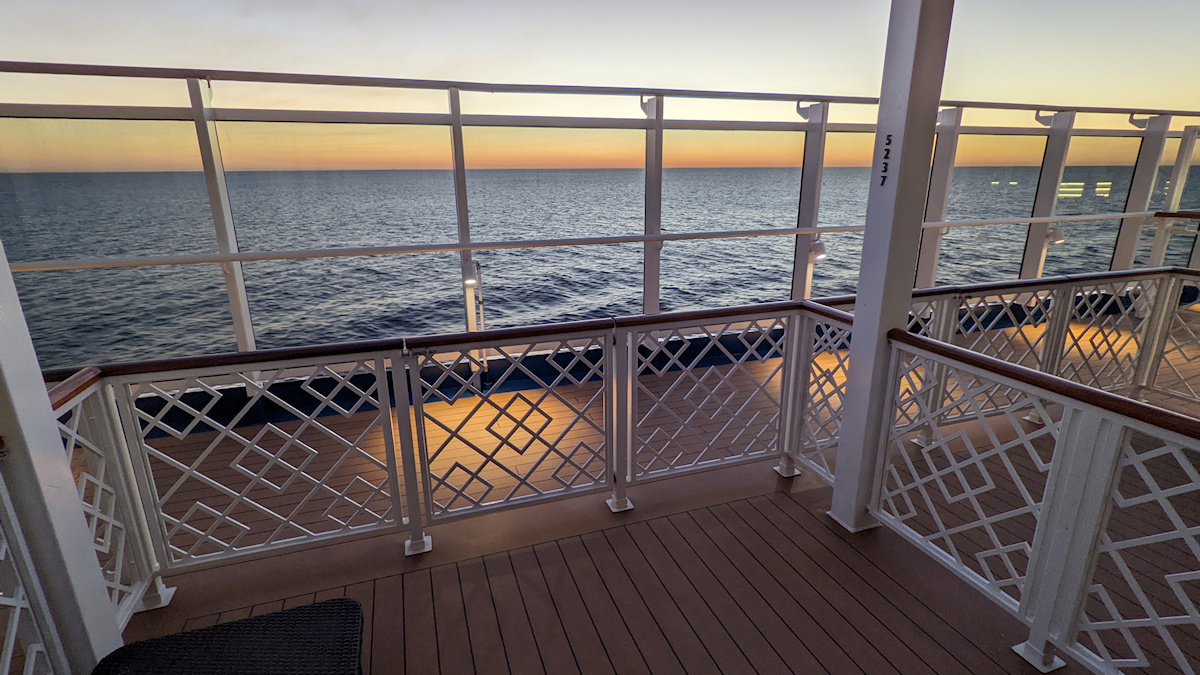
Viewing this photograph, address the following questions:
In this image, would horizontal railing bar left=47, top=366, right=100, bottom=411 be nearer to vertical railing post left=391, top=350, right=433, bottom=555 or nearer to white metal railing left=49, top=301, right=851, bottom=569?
white metal railing left=49, top=301, right=851, bottom=569

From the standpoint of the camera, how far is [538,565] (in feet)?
6.56

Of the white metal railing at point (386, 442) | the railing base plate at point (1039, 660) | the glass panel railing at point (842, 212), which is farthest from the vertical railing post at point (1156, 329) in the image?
the glass panel railing at point (842, 212)

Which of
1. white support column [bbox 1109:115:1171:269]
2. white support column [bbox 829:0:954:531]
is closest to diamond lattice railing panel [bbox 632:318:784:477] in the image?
white support column [bbox 829:0:954:531]

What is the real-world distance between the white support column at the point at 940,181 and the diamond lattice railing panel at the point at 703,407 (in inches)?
84.7

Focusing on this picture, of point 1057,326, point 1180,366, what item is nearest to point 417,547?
point 1057,326

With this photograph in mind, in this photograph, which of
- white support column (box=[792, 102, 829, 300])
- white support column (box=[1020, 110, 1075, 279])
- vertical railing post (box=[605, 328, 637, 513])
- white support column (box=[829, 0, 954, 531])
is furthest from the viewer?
white support column (box=[1020, 110, 1075, 279])

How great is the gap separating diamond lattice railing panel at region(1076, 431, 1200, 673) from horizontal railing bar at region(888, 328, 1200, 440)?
0.05m

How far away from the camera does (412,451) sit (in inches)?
77.8

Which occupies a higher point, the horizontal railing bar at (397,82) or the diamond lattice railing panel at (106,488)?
the horizontal railing bar at (397,82)

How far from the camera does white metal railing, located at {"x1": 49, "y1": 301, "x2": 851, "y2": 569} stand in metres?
1.73

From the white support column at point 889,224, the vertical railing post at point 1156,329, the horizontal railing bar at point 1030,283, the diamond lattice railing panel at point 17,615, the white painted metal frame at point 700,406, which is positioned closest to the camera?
the diamond lattice railing panel at point 17,615

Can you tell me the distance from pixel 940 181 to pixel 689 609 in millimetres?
4924

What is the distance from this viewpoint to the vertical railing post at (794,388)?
2.39 meters

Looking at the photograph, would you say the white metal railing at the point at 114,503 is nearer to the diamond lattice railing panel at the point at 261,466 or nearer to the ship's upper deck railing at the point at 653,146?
the diamond lattice railing panel at the point at 261,466
